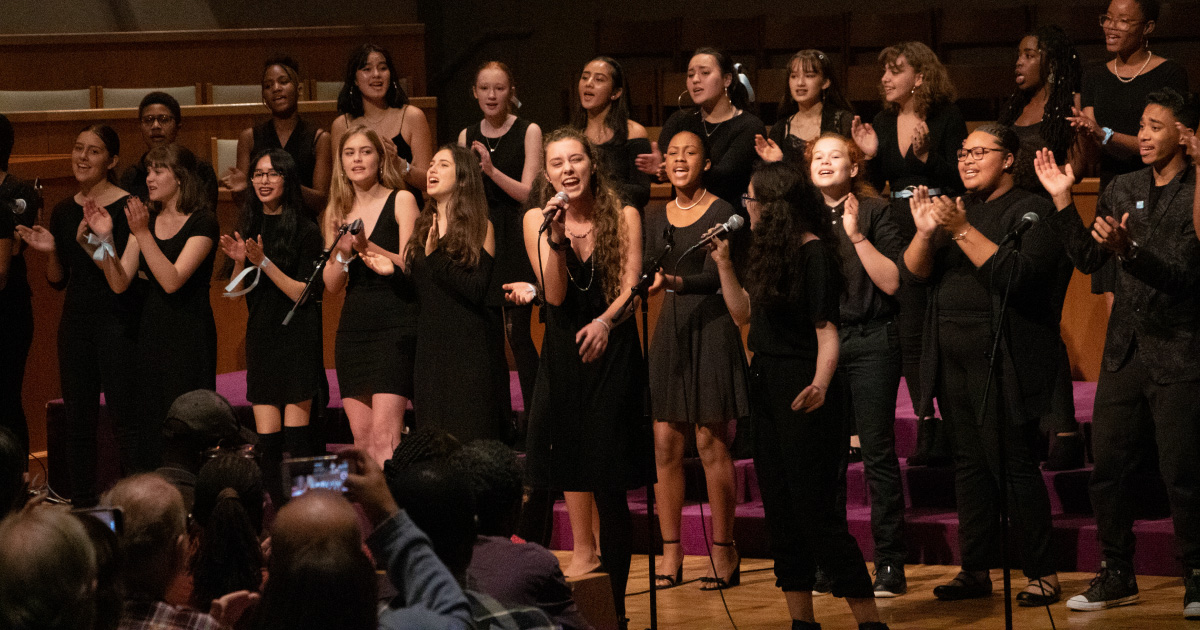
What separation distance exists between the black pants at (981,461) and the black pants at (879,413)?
A: 7.3 inches

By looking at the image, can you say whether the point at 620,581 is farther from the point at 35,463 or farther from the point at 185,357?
the point at 35,463

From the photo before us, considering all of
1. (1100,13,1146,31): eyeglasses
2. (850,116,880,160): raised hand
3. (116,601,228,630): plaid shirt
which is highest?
(1100,13,1146,31): eyeglasses

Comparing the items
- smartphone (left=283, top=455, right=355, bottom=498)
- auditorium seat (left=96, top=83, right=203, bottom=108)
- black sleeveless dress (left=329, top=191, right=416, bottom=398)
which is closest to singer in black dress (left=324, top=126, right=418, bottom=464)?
black sleeveless dress (left=329, top=191, right=416, bottom=398)

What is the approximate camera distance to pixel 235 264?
4820mm

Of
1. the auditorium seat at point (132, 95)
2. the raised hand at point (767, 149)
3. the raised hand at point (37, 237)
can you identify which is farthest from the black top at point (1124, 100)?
the auditorium seat at point (132, 95)

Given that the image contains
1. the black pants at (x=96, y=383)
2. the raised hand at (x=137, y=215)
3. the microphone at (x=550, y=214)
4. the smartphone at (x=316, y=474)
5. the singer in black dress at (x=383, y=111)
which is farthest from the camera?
the singer in black dress at (x=383, y=111)

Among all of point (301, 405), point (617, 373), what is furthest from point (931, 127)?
point (301, 405)

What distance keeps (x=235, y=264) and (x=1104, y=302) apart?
3.42m

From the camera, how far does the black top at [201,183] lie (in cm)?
493

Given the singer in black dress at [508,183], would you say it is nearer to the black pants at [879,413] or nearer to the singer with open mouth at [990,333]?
the black pants at [879,413]

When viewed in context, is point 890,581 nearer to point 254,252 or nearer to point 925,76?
point 925,76

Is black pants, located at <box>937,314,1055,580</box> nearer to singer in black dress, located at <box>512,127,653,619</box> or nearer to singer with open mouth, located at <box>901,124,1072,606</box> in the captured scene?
singer with open mouth, located at <box>901,124,1072,606</box>

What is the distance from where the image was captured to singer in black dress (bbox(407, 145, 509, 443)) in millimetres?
4238

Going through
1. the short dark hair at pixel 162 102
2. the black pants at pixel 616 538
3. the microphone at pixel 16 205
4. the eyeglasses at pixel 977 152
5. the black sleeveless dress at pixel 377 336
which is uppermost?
the short dark hair at pixel 162 102
